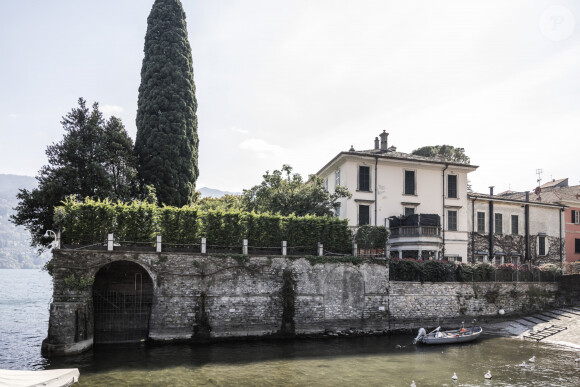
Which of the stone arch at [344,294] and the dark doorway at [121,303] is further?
the stone arch at [344,294]

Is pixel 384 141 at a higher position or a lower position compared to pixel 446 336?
higher

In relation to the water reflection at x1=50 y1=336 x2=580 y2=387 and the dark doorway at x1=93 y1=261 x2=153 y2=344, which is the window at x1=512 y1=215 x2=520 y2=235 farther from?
the dark doorway at x1=93 y1=261 x2=153 y2=344

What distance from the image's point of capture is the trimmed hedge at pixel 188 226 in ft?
78.1

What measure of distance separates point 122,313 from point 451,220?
27.9m

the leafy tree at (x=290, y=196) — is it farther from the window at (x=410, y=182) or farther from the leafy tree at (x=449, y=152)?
the leafy tree at (x=449, y=152)

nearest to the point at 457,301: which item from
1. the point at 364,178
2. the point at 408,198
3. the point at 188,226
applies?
the point at 408,198

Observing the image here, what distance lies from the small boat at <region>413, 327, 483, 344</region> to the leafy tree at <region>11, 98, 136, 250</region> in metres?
22.3

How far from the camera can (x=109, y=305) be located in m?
25.0

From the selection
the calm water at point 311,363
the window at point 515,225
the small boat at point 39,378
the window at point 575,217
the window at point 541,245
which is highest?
the window at point 575,217

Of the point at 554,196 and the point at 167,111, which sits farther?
the point at 554,196

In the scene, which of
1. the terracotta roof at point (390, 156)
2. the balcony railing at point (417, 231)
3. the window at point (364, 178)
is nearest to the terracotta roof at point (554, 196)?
the terracotta roof at point (390, 156)

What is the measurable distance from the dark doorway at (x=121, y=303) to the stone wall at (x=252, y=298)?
1306 mm

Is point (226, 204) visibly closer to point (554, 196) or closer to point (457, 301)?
point (457, 301)

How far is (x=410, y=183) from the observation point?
1420 inches
